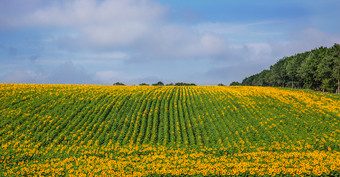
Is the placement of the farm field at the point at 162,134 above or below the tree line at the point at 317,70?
below

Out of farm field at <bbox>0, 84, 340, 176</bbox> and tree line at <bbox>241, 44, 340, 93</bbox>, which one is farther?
tree line at <bbox>241, 44, 340, 93</bbox>

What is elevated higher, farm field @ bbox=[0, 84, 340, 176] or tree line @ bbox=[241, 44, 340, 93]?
tree line @ bbox=[241, 44, 340, 93]

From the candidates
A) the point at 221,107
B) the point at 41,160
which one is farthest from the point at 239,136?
the point at 41,160

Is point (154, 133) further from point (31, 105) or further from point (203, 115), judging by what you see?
point (31, 105)

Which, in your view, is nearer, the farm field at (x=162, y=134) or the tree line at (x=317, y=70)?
the farm field at (x=162, y=134)

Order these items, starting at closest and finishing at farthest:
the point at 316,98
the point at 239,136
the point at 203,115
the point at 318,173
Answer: the point at 318,173 < the point at 239,136 < the point at 203,115 < the point at 316,98

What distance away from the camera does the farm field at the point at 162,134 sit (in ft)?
55.9

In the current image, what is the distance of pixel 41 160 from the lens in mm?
23000

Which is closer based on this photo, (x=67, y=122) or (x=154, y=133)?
(x=154, y=133)

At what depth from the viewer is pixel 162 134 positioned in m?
28.9

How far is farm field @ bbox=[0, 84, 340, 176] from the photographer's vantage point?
1703 centimetres

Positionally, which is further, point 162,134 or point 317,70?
point 317,70

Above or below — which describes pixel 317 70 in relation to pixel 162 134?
above

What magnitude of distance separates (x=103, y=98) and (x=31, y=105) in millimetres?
10142
